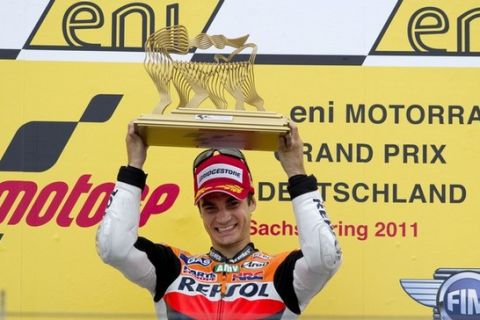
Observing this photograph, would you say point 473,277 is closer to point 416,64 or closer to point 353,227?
point 353,227

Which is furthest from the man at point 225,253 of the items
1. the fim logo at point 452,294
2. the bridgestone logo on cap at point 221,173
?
the fim logo at point 452,294

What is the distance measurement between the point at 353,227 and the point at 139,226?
0.61m

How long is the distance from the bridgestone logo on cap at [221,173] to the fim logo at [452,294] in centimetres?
59

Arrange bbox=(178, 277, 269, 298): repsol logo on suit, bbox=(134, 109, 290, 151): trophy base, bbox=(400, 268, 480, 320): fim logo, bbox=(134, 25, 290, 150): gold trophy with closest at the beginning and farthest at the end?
bbox=(134, 109, 290, 151): trophy base < bbox=(134, 25, 290, 150): gold trophy < bbox=(178, 277, 269, 298): repsol logo on suit < bbox=(400, 268, 480, 320): fim logo

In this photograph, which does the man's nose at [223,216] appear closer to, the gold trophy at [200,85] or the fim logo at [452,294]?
the gold trophy at [200,85]

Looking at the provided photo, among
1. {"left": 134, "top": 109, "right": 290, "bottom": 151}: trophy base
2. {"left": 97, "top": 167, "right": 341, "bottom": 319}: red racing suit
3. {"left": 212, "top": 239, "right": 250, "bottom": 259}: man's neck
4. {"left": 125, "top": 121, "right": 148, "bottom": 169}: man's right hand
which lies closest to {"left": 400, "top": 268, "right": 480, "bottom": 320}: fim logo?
{"left": 97, "top": 167, "right": 341, "bottom": 319}: red racing suit

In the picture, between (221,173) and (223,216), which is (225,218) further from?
(221,173)

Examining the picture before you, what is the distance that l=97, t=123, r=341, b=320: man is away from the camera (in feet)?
9.14

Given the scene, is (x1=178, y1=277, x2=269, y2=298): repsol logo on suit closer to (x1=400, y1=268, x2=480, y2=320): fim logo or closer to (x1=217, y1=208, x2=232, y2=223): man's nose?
(x1=217, y1=208, x2=232, y2=223): man's nose

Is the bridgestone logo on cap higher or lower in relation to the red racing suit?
higher

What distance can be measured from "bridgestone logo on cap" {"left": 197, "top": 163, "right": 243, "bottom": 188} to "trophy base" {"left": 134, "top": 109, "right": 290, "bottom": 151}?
0.12 metres

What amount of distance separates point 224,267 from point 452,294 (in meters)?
0.64

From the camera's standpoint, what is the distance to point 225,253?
298 centimetres

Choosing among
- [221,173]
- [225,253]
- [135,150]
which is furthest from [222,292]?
[135,150]
